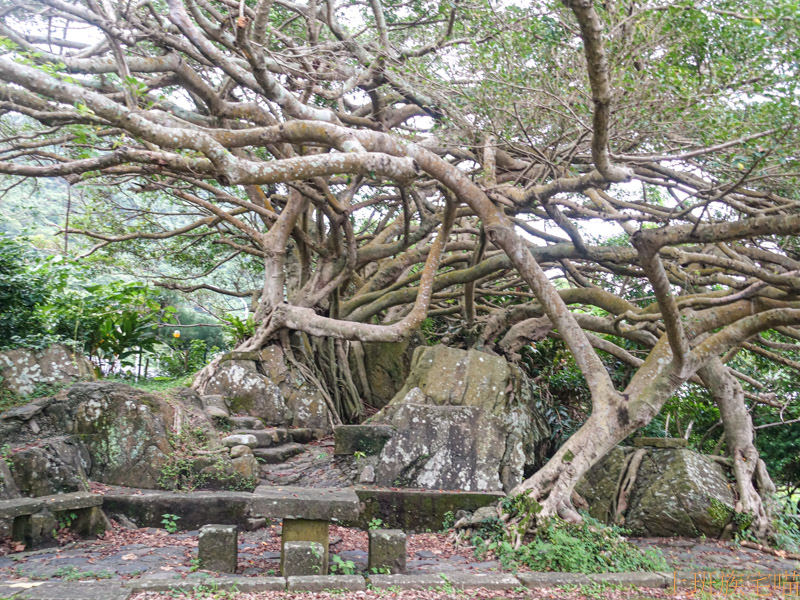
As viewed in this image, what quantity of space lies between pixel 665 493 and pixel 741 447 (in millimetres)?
1232

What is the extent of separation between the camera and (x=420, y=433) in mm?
5848

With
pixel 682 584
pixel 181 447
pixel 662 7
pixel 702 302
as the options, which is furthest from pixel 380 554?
pixel 662 7

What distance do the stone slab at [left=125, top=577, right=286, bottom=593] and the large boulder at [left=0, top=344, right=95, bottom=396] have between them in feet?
10.8

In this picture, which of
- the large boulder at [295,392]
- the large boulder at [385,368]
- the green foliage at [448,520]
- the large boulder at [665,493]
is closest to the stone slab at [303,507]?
the green foliage at [448,520]

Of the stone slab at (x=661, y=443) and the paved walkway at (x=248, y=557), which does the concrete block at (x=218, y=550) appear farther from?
the stone slab at (x=661, y=443)

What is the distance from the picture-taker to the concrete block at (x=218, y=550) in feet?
12.6

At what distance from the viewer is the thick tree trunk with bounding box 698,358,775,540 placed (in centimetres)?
591

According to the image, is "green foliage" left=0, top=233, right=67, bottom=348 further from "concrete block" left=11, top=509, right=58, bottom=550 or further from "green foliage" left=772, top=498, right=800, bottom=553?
"green foliage" left=772, top=498, right=800, bottom=553

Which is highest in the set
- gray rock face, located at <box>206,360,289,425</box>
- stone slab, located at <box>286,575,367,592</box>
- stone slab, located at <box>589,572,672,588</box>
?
gray rock face, located at <box>206,360,289,425</box>

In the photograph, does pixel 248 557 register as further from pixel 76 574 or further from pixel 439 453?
pixel 439 453

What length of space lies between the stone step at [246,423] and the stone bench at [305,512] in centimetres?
307

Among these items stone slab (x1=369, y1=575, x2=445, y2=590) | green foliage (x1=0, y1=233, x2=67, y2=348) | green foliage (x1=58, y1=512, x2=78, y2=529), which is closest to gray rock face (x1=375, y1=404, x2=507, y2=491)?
stone slab (x1=369, y1=575, x2=445, y2=590)

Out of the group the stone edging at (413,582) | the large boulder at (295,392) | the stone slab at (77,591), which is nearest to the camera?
the stone slab at (77,591)

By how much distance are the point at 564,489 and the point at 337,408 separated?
Answer: 4407 millimetres
